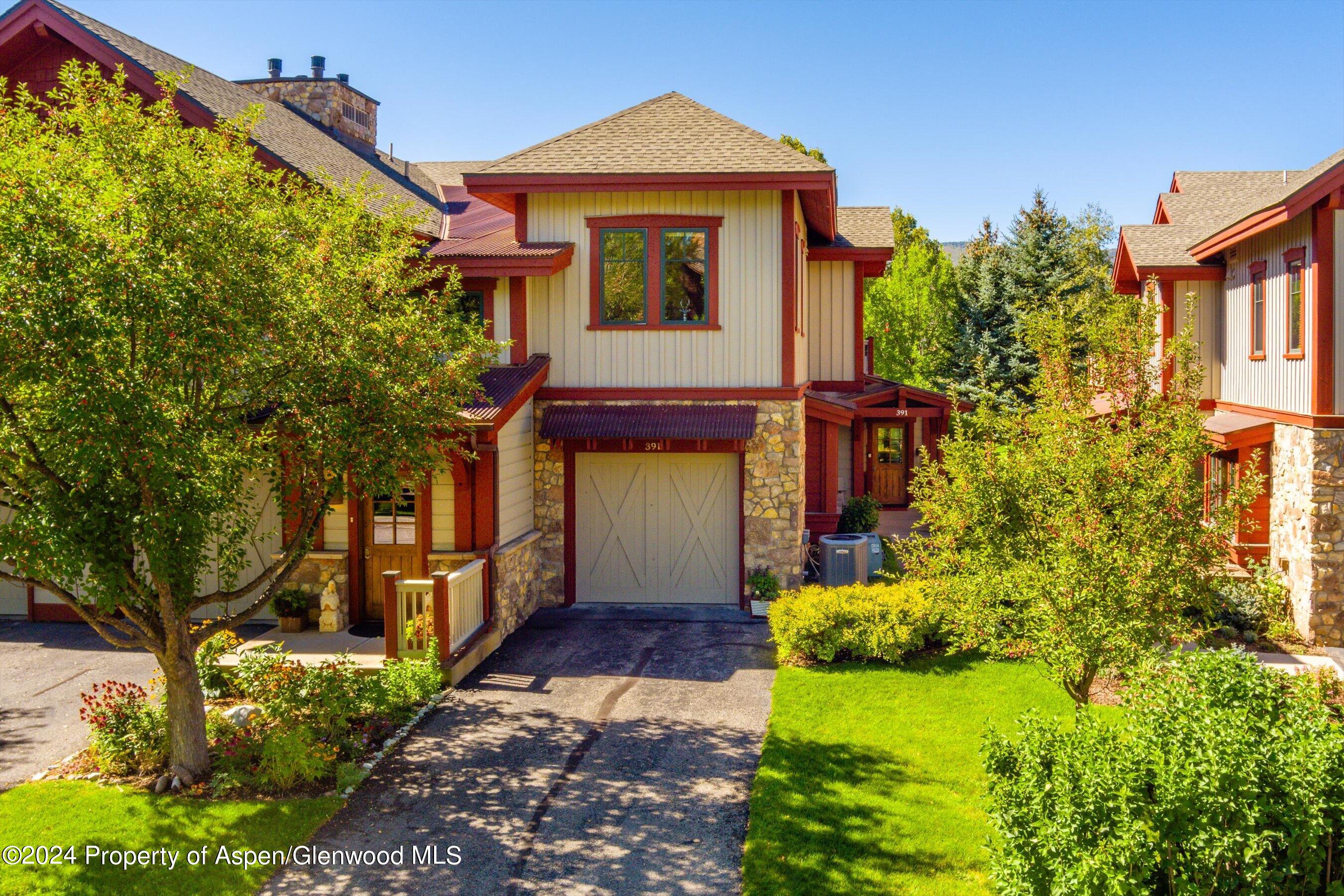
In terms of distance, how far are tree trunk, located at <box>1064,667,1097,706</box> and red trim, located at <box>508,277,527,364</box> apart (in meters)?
8.99

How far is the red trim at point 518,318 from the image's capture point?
13.9 meters

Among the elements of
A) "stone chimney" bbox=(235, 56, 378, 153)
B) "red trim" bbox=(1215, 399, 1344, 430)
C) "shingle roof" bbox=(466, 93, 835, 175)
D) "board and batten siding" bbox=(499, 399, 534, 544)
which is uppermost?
"stone chimney" bbox=(235, 56, 378, 153)

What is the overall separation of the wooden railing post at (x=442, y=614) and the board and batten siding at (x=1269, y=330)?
447 inches

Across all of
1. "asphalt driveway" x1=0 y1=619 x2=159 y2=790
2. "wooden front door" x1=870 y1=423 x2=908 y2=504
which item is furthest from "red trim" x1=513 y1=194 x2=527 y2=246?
"wooden front door" x1=870 y1=423 x2=908 y2=504

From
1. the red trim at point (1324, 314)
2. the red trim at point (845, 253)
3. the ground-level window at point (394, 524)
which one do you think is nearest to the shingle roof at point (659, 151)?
the red trim at point (845, 253)

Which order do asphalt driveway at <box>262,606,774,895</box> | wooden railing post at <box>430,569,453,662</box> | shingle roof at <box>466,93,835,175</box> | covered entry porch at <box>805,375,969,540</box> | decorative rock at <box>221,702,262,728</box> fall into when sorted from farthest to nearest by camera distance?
covered entry porch at <box>805,375,969,540</box>
shingle roof at <box>466,93,835,175</box>
wooden railing post at <box>430,569,453,662</box>
decorative rock at <box>221,702,262,728</box>
asphalt driveway at <box>262,606,774,895</box>

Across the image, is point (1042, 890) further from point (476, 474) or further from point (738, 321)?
point (738, 321)

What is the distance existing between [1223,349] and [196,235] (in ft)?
54.9

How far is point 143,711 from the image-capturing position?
836 cm


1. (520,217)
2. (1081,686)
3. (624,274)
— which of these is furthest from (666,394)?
(1081,686)

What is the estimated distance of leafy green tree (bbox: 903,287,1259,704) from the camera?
6.81 m

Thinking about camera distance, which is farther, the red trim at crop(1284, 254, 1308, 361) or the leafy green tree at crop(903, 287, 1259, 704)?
the red trim at crop(1284, 254, 1308, 361)

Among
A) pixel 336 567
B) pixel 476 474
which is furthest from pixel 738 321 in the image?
pixel 336 567

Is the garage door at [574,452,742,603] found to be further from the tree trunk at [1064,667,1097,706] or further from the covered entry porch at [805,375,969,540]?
the tree trunk at [1064,667,1097,706]
